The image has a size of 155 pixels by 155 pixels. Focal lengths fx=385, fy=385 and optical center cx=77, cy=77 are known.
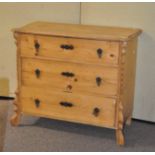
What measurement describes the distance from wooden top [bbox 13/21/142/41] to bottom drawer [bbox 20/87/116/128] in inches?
17.3

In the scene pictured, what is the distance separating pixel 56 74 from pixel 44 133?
48cm

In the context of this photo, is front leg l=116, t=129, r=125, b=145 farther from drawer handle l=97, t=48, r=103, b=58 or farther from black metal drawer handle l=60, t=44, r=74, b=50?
black metal drawer handle l=60, t=44, r=74, b=50

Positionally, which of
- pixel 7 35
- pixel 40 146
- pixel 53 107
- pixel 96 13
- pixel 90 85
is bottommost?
pixel 40 146

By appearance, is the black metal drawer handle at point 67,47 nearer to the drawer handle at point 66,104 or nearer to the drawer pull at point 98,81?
the drawer pull at point 98,81

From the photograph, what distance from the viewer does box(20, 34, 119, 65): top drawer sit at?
2.63m

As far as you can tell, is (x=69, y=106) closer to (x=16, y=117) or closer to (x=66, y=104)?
(x=66, y=104)

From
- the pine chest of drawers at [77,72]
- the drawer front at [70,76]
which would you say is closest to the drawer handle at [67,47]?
the pine chest of drawers at [77,72]

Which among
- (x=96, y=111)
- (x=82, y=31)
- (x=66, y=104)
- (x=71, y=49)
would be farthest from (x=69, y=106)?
(x=82, y=31)

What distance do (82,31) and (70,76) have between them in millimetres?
336

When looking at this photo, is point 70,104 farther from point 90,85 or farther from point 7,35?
point 7,35

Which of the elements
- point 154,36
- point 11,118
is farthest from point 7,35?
point 154,36

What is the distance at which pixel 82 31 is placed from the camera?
9.11ft

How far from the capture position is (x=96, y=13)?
309cm

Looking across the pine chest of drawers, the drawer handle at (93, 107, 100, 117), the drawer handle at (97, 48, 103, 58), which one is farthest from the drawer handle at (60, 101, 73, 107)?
the drawer handle at (97, 48, 103, 58)
